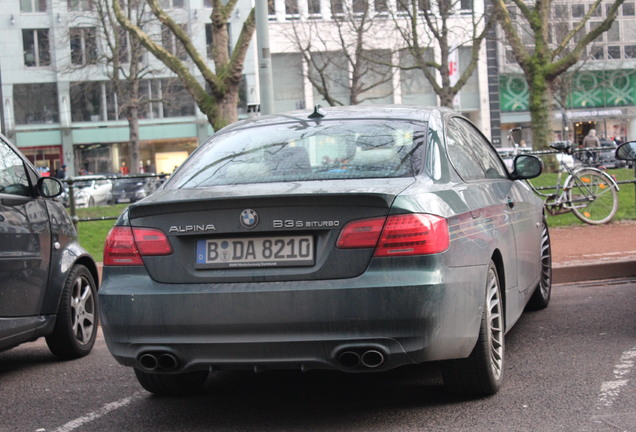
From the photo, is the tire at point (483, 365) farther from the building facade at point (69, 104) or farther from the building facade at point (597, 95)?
the building facade at point (597, 95)

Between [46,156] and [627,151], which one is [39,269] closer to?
[627,151]

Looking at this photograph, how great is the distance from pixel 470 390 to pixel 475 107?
6007cm

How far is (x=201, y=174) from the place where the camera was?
514 centimetres

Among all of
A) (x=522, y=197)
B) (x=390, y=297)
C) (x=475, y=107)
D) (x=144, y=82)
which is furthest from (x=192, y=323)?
(x=475, y=107)

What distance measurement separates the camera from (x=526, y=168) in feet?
21.7

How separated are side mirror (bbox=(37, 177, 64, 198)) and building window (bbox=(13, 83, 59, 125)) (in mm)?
53467

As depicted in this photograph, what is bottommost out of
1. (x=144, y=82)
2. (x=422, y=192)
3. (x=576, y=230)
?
(x=576, y=230)

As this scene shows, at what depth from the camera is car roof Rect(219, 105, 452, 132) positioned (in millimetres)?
5402

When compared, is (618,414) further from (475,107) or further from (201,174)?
(475,107)

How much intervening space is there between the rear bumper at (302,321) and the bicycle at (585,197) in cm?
1055

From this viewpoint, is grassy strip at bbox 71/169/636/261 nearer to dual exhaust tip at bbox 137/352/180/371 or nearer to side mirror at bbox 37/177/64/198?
side mirror at bbox 37/177/64/198

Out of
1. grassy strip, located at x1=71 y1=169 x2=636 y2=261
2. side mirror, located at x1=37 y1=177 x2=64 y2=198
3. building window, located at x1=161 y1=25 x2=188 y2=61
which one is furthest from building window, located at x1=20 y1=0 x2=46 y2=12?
side mirror, located at x1=37 y1=177 x2=64 y2=198

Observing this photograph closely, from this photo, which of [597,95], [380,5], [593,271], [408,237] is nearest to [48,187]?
[408,237]

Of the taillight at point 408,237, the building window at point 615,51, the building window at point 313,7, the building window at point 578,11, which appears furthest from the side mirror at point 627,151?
the building window at point 615,51
